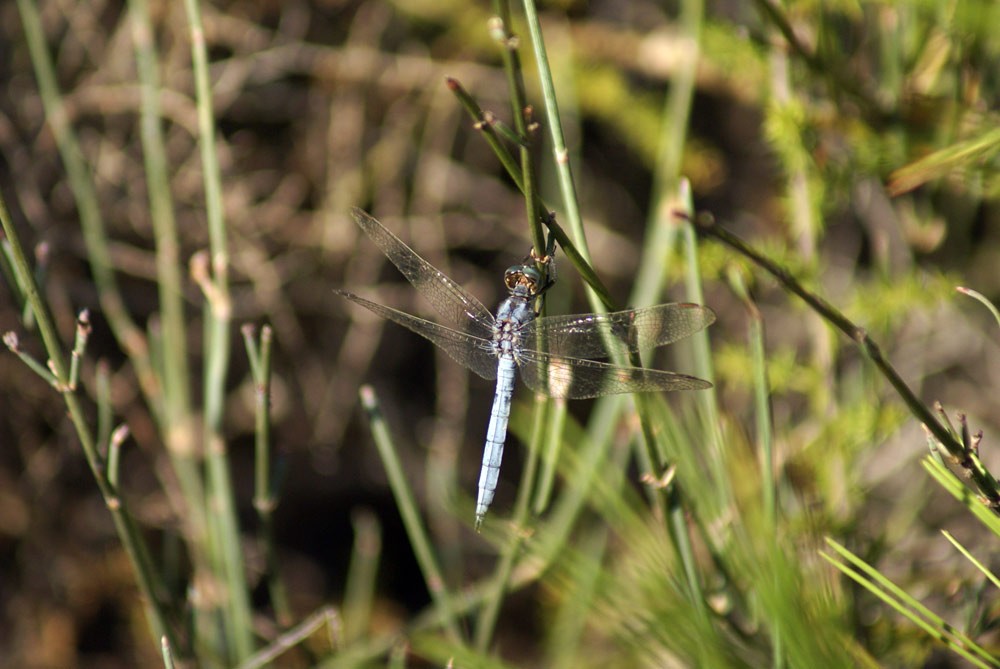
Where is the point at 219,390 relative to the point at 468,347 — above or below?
below

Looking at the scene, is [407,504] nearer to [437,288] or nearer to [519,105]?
[437,288]

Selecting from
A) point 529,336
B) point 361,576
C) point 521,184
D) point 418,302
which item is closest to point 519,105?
point 521,184

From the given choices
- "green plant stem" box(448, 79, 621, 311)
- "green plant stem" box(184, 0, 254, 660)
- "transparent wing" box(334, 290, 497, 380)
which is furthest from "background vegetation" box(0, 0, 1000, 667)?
"green plant stem" box(448, 79, 621, 311)

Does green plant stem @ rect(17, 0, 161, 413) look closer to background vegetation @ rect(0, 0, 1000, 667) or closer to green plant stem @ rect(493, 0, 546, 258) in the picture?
background vegetation @ rect(0, 0, 1000, 667)

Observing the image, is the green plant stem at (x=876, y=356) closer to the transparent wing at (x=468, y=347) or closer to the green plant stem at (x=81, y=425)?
the transparent wing at (x=468, y=347)

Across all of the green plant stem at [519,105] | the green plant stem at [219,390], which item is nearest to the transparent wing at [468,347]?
the green plant stem at [219,390]

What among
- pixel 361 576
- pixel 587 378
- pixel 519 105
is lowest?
pixel 361 576
